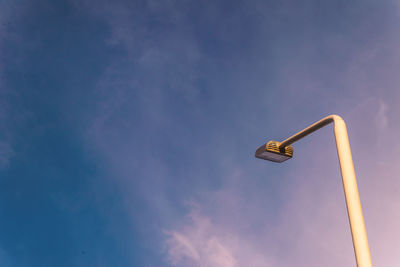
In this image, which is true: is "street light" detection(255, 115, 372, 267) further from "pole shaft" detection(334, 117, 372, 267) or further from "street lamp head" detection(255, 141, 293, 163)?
"street lamp head" detection(255, 141, 293, 163)

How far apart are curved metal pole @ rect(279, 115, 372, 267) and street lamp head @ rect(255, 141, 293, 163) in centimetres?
109

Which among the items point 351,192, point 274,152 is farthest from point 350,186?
point 274,152

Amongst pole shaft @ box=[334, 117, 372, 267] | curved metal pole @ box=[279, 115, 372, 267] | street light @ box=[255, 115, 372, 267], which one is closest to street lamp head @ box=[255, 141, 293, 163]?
street light @ box=[255, 115, 372, 267]

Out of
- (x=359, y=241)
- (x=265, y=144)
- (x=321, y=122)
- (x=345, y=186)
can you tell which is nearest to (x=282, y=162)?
(x=265, y=144)

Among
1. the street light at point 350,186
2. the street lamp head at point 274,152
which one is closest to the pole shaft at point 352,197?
the street light at point 350,186

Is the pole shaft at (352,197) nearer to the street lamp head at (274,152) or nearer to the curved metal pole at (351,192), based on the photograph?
the curved metal pole at (351,192)

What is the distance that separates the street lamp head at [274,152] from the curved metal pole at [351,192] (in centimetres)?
109

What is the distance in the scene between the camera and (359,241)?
14.7 feet

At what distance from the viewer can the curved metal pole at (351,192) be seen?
441cm

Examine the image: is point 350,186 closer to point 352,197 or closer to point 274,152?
point 352,197

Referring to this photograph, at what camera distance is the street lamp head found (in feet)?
22.0

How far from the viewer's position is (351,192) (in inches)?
190

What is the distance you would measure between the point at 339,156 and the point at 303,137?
3.55ft

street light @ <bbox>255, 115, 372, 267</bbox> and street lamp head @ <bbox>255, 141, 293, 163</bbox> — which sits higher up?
street lamp head @ <bbox>255, 141, 293, 163</bbox>
